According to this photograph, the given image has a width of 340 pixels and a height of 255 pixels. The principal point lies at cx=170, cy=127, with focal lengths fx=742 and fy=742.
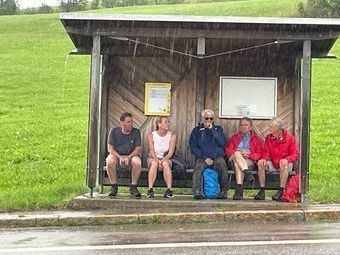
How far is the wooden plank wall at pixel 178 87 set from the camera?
12.6 m

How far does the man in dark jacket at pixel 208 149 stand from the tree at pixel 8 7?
7459 cm

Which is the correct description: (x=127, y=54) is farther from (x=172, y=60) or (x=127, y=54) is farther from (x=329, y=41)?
(x=329, y=41)

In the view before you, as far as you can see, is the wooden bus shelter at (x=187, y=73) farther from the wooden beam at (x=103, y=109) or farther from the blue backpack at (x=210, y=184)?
the blue backpack at (x=210, y=184)

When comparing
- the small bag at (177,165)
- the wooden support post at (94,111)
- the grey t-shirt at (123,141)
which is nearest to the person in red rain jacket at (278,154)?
the small bag at (177,165)

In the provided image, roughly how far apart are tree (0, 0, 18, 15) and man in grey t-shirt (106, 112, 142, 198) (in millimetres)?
74211

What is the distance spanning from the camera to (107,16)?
36.2ft

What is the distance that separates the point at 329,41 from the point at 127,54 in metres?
3.38

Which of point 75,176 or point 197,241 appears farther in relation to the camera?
point 75,176

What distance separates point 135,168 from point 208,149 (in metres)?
1.20

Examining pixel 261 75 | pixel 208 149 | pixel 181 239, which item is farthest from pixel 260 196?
pixel 181 239

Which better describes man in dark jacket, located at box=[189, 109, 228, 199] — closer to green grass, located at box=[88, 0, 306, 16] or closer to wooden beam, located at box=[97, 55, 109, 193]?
wooden beam, located at box=[97, 55, 109, 193]

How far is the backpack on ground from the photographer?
11289 millimetres

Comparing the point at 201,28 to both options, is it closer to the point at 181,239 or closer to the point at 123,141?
the point at 123,141

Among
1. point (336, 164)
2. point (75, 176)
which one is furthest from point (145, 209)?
point (336, 164)
